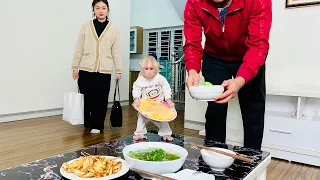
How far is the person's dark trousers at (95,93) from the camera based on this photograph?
2559 mm

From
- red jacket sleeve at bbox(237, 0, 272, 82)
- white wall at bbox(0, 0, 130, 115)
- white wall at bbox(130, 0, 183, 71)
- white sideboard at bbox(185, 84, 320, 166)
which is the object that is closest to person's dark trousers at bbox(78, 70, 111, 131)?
white wall at bbox(0, 0, 130, 115)

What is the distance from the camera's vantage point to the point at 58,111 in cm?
356

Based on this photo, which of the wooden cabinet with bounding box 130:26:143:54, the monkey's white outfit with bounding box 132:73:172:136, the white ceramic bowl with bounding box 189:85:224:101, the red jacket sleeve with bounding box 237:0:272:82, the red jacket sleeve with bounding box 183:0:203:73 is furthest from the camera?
the wooden cabinet with bounding box 130:26:143:54

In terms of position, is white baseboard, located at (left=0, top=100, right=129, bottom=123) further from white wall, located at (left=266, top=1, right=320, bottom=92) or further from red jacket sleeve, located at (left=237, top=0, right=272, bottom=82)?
red jacket sleeve, located at (left=237, top=0, right=272, bottom=82)

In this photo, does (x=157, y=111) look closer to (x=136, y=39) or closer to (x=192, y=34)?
(x=192, y=34)

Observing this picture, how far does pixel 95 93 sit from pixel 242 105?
1.49 m

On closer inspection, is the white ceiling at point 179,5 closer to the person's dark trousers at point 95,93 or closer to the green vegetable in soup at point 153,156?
the person's dark trousers at point 95,93

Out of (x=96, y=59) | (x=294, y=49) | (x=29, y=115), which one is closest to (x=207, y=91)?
(x=294, y=49)

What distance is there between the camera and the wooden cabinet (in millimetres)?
5953

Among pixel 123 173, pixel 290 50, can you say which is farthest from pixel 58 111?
pixel 123 173

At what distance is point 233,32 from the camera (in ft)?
4.40

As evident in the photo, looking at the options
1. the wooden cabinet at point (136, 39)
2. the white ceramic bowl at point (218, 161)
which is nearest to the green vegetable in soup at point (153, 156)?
the white ceramic bowl at point (218, 161)

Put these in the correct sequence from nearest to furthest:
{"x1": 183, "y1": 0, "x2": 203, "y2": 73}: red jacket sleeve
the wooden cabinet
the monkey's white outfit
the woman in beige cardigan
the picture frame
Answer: {"x1": 183, "y1": 0, "x2": 203, "y2": 73}: red jacket sleeve, the monkey's white outfit, the picture frame, the woman in beige cardigan, the wooden cabinet

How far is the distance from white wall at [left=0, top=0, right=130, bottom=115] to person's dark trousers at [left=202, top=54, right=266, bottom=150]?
2454 millimetres
